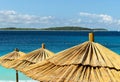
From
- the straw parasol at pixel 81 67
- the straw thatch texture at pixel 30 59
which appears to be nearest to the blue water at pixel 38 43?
the straw thatch texture at pixel 30 59

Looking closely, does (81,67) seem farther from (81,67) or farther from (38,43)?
(38,43)

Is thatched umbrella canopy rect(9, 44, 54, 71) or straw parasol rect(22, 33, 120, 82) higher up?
straw parasol rect(22, 33, 120, 82)

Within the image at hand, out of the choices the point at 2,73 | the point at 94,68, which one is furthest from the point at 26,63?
the point at 2,73

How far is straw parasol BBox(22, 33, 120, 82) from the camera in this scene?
13.7 ft

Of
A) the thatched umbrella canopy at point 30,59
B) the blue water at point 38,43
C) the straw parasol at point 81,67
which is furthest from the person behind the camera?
the blue water at point 38,43

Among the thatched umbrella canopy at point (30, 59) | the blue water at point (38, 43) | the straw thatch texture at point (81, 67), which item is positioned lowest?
the blue water at point (38, 43)

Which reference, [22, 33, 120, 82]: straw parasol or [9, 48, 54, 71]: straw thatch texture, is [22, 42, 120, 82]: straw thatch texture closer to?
[22, 33, 120, 82]: straw parasol

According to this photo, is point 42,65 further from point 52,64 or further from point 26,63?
point 26,63

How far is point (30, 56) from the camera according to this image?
775 cm

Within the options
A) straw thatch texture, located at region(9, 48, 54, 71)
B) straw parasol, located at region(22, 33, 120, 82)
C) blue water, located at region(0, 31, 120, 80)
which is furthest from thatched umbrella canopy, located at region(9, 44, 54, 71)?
blue water, located at region(0, 31, 120, 80)

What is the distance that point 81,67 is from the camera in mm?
4285

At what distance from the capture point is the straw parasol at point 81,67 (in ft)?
13.7

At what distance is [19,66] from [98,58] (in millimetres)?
3733

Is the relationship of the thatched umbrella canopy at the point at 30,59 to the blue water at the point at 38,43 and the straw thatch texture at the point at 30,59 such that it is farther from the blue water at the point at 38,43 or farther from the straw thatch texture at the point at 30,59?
the blue water at the point at 38,43
